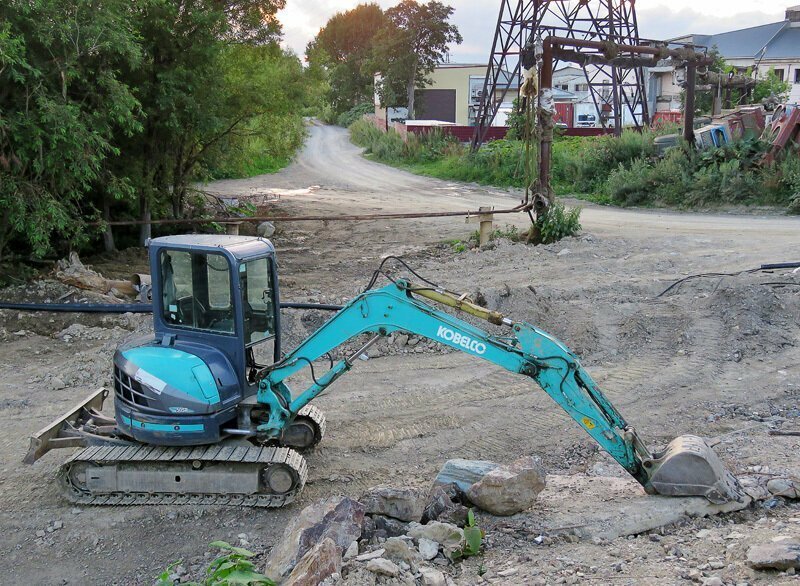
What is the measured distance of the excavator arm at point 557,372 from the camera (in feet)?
20.6

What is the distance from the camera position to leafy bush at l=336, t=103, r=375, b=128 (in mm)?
64812

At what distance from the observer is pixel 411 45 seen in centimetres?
5031

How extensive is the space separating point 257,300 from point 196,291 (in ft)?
1.81

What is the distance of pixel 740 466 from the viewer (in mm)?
7367

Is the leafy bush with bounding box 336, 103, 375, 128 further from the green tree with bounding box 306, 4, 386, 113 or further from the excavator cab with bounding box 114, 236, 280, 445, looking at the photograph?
the excavator cab with bounding box 114, 236, 280, 445

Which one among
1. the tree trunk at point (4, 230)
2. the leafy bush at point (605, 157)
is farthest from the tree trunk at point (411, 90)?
the tree trunk at point (4, 230)

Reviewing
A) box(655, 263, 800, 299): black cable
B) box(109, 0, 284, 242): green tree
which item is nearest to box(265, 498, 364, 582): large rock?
box(655, 263, 800, 299): black cable

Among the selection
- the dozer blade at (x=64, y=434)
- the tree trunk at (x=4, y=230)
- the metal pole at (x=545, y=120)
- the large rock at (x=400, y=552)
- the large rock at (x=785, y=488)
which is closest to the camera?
the large rock at (x=400, y=552)

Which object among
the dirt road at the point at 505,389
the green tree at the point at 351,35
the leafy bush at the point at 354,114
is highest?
the green tree at the point at 351,35

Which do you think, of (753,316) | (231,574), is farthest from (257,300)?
(753,316)

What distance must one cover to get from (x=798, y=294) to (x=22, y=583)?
11196 mm

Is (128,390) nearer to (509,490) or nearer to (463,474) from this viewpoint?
(463,474)

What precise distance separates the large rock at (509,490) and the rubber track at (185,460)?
1732 millimetres

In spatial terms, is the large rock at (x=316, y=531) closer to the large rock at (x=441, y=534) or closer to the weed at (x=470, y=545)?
the large rock at (x=441, y=534)
